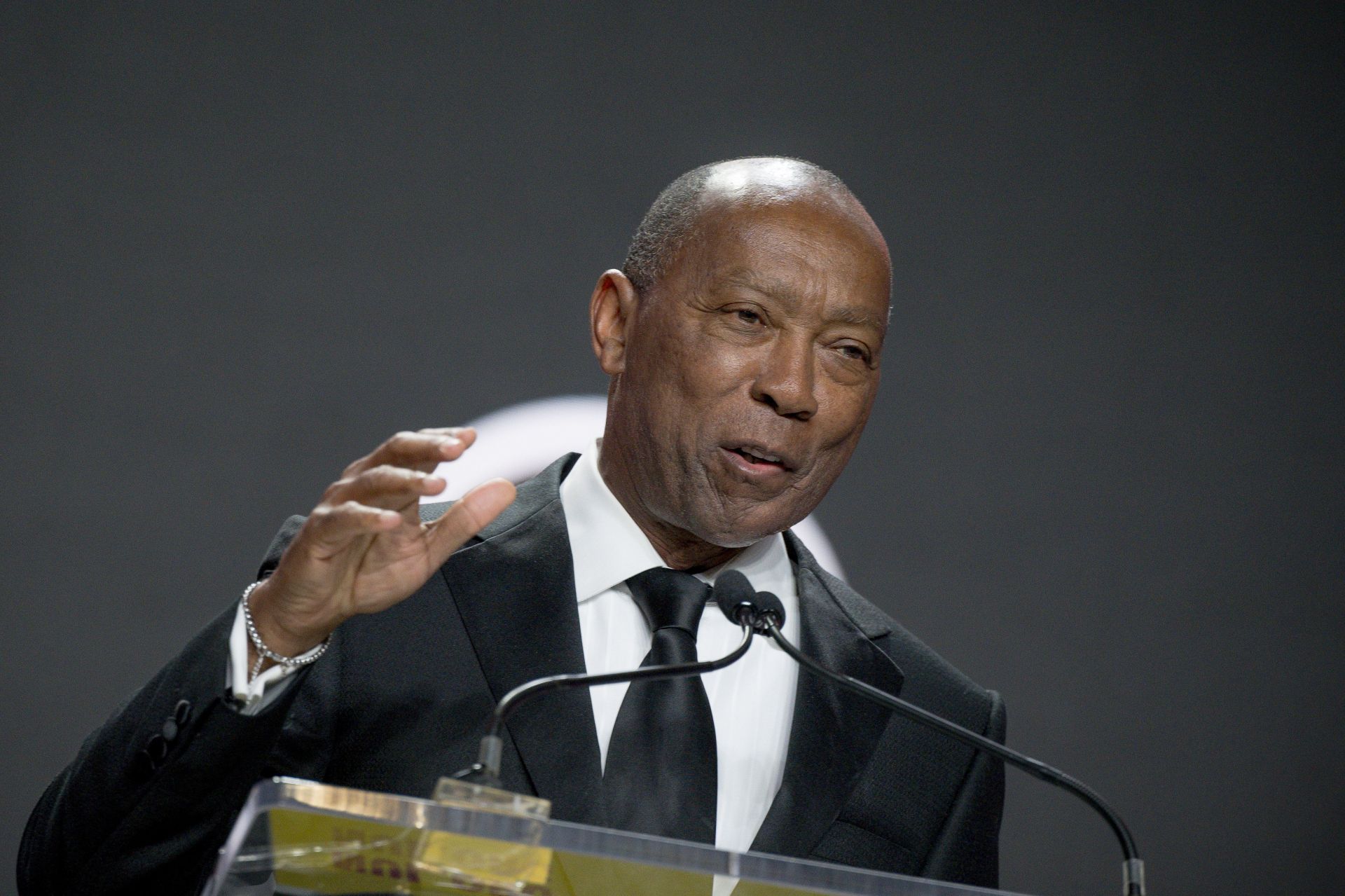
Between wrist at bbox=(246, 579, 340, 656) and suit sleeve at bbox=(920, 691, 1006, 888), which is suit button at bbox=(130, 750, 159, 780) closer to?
wrist at bbox=(246, 579, 340, 656)

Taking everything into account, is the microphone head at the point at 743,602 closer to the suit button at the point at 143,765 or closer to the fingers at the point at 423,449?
the fingers at the point at 423,449

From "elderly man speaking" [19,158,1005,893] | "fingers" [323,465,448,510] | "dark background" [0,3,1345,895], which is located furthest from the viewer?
"dark background" [0,3,1345,895]

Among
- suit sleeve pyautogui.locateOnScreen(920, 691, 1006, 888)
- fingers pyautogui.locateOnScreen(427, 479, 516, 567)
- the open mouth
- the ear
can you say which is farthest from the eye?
fingers pyautogui.locateOnScreen(427, 479, 516, 567)

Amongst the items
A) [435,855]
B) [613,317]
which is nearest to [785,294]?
[613,317]

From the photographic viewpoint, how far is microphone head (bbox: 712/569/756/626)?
1.29 meters

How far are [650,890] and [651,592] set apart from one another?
70cm

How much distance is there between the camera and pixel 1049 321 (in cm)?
282

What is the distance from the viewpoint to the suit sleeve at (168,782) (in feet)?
3.84

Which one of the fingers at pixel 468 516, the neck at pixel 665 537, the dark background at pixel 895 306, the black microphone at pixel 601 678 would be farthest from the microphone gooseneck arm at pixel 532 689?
the dark background at pixel 895 306

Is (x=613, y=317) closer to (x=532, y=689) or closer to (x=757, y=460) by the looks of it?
(x=757, y=460)

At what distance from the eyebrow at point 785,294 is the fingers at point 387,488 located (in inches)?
22.7

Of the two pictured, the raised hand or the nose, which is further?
the nose

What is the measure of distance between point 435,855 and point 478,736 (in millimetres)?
633

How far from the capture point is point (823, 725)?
5.22 feet
